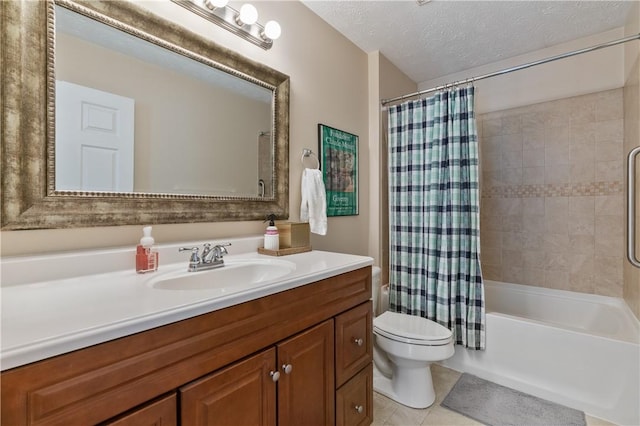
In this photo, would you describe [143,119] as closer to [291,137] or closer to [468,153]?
[291,137]

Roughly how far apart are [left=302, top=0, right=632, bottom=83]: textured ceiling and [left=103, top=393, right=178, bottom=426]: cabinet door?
6.71 ft

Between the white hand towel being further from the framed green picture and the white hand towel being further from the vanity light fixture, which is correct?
the vanity light fixture

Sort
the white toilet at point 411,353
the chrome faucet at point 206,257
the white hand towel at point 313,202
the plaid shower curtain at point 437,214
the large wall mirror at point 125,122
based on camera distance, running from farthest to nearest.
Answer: the plaid shower curtain at point 437,214 → the white hand towel at point 313,202 → the white toilet at point 411,353 → the chrome faucet at point 206,257 → the large wall mirror at point 125,122

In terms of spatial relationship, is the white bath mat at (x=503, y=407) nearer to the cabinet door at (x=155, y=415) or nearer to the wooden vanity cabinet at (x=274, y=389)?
the wooden vanity cabinet at (x=274, y=389)

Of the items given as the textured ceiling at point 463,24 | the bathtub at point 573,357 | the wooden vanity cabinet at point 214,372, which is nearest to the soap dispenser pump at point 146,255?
the wooden vanity cabinet at point 214,372

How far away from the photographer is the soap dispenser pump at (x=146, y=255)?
1038 millimetres

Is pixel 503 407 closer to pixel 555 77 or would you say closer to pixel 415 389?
pixel 415 389

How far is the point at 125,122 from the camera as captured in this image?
1.10 metres

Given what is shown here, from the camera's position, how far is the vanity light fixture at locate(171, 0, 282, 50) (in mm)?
1270

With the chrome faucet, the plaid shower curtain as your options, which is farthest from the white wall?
the chrome faucet

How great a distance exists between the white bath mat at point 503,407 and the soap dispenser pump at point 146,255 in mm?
1688

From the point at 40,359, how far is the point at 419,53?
2700 mm

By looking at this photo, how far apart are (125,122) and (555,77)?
292 cm

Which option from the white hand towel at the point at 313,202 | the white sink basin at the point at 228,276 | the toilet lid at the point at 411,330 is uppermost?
the white hand towel at the point at 313,202
